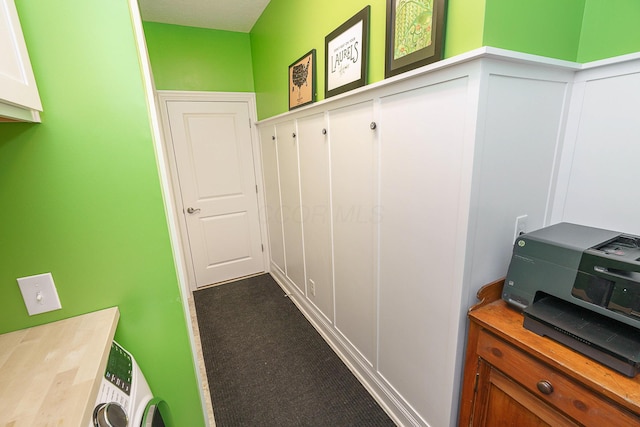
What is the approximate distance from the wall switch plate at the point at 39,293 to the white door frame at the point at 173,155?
5.20ft

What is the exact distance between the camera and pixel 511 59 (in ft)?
2.96

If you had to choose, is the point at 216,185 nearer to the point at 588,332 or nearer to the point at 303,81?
the point at 303,81

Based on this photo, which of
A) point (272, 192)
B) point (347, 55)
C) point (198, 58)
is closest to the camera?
point (347, 55)

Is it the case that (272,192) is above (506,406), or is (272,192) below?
above

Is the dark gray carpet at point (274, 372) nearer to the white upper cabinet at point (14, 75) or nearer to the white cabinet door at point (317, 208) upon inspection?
the white cabinet door at point (317, 208)

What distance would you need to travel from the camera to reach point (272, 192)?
2.95 metres

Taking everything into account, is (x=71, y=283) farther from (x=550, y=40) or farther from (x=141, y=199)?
(x=550, y=40)

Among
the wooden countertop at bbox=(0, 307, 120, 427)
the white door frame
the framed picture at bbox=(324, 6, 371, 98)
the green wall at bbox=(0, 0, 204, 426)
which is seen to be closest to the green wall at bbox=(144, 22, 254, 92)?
the white door frame

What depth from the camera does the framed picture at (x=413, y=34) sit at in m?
0.99

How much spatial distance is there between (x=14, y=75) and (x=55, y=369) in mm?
719

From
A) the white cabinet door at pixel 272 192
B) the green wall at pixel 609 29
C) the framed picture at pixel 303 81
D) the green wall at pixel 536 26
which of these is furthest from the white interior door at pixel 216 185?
the green wall at pixel 609 29

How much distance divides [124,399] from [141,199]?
58cm

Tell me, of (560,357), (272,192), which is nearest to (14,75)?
(560,357)

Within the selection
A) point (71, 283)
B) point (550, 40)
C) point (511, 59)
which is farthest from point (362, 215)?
point (71, 283)
